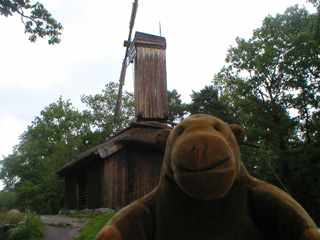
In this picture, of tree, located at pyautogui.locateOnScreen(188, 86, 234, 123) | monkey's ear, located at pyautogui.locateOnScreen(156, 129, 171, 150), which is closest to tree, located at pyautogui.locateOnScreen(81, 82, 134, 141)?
tree, located at pyautogui.locateOnScreen(188, 86, 234, 123)

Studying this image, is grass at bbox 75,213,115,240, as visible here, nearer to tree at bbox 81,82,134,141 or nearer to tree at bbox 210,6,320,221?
tree at bbox 210,6,320,221

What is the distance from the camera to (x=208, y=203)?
205 centimetres

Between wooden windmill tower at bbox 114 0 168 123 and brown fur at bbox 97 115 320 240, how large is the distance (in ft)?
37.1

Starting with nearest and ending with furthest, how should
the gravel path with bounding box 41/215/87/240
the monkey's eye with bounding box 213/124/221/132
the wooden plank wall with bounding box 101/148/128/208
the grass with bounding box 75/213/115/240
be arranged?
the monkey's eye with bounding box 213/124/221/132 → the grass with bounding box 75/213/115/240 → the gravel path with bounding box 41/215/87/240 → the wooden plank wall with bounding box 101/148/128/208

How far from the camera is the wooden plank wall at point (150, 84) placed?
1360 centimetres

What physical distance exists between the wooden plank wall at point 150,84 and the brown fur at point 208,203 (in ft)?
37.1

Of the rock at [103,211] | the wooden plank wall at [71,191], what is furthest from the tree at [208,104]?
the rock at [103,211]

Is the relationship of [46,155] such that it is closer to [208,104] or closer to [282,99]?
[208,104]

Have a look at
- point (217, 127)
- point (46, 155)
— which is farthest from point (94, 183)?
point (46, 155)

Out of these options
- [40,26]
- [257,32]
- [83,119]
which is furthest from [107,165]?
[83,119]

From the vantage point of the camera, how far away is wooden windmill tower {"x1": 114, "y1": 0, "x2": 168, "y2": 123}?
1362 cm

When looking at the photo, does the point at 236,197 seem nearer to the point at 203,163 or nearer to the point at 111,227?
the point at 203,163

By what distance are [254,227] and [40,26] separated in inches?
356

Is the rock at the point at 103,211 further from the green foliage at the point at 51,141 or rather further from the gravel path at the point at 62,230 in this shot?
the green foliage at the point at 51,141
